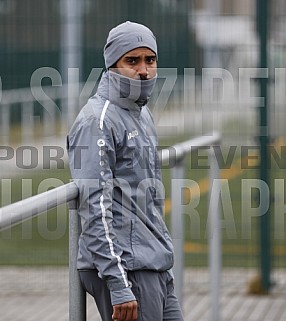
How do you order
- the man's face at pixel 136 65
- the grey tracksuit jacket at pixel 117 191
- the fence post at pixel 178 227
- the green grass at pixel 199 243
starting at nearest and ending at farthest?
the grey tracksuit jacket at pixel 117 191 → the man's face at pixel 136 65 → the fence post at pixel 178 227 → the green grass at pixel 199 243

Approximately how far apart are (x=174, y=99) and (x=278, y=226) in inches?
89.9

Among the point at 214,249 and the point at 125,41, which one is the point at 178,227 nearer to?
the point at 214,249

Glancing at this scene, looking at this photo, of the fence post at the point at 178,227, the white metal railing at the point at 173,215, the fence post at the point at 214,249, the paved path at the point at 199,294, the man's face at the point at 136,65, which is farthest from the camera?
the paved path at the point at 199,294

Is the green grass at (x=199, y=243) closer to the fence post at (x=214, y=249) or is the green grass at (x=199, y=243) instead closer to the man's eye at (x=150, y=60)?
the fence post at (x=214, y=249)

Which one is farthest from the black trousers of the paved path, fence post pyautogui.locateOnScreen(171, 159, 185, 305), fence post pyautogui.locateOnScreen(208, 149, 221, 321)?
fence post pyautogui.locateOnScreen(208, 149, 221, 321)

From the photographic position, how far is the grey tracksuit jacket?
419 cm

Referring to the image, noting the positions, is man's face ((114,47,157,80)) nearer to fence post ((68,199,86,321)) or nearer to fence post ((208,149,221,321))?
fence post ((68,199,86,321))

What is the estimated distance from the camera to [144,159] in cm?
447

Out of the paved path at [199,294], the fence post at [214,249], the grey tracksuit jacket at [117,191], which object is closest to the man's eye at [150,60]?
the grey tracksuit jacket at [117,191]

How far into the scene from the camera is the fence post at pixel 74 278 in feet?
13.9

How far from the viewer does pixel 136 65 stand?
175 inches

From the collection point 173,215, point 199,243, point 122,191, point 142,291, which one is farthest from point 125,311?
point 199,243

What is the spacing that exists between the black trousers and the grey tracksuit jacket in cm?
4

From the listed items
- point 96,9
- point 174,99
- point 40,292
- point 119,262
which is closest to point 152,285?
point 119,262
